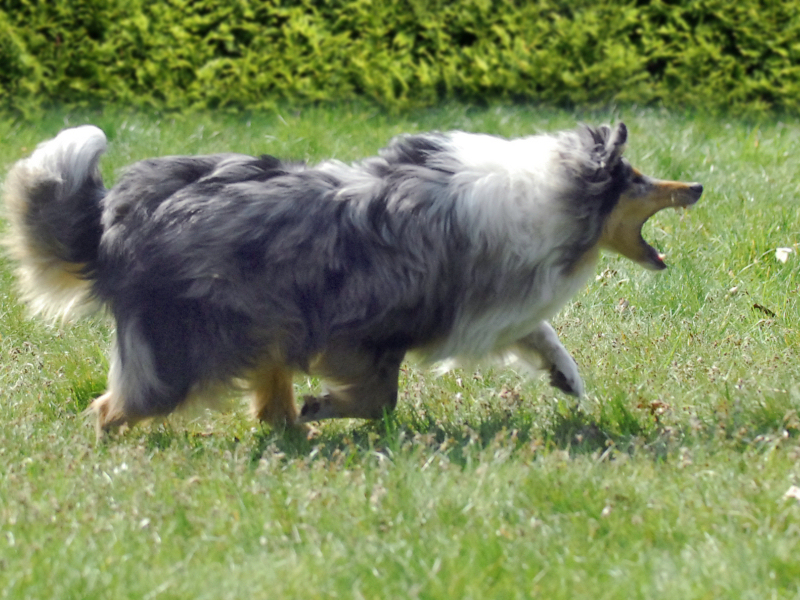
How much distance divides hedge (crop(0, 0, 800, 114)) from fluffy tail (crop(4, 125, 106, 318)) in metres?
4.79

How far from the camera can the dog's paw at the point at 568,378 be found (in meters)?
4.63

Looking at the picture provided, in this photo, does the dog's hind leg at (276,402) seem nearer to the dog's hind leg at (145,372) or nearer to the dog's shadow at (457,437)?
the dog's shadow at (457,437)

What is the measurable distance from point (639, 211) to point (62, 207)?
2537mm

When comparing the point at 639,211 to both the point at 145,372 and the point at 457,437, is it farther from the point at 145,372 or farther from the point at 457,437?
the point at 145,372

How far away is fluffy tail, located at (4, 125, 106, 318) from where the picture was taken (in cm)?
430

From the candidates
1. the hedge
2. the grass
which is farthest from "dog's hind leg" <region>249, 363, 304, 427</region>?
the hedge

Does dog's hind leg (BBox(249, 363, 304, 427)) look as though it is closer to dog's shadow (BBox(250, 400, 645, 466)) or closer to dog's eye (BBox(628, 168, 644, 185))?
dog's shadow (BBox(250, 400, 645, 466))

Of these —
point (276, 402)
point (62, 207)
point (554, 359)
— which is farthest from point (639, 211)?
point (62, 207)

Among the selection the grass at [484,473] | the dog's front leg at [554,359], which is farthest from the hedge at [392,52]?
the dog's front leg at [554,359]

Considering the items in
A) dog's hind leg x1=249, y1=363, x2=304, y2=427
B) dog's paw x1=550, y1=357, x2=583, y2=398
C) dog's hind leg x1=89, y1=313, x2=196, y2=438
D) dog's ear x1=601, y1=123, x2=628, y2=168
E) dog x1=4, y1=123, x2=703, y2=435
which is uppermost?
dog's ear x1=601, y1=123, x2=628, y2=168

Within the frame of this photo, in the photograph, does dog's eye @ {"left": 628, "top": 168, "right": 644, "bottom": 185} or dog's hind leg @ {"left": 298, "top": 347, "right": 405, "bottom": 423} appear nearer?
dog's hind leg @ {"left": 298, "top": 347, "right": 405, "bottom": 423}

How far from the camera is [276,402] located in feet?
15.4

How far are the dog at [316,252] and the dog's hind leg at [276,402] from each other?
12 cm

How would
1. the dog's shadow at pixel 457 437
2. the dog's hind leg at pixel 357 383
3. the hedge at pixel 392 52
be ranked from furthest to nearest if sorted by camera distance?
the hedge at pixel 392 52, the dog's hind leg at pixel 357 383, the dog's shadow at pixel 457 437
